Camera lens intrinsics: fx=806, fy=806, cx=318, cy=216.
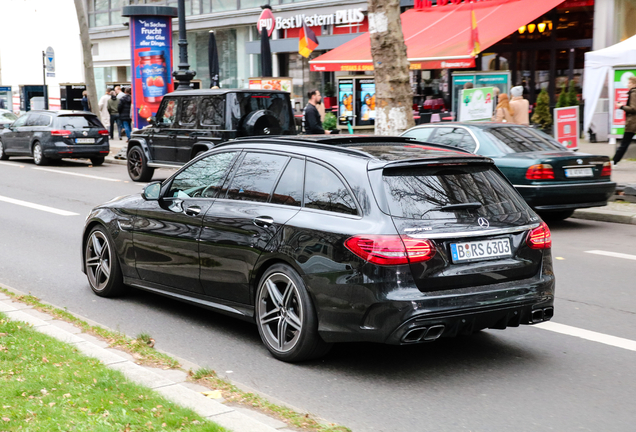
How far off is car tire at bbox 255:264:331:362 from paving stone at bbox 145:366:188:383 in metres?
0.78

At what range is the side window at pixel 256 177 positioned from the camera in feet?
19.0

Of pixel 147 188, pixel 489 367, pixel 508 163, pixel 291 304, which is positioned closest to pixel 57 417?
pixel 291 304

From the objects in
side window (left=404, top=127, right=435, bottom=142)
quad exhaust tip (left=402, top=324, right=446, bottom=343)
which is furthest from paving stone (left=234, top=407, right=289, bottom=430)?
side window (left=404, top=127, right=435, bottom=142)

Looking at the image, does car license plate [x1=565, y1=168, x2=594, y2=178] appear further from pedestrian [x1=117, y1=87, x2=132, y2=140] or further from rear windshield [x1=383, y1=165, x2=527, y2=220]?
pedestrian [x1=117, y1=87, x2=132, y2=140]

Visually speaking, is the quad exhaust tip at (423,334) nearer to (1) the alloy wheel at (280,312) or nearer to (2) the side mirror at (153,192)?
(1) the alloy wheel at (280,312)

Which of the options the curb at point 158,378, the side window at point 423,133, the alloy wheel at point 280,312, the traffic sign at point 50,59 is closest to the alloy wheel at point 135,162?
the side window at point 423,133

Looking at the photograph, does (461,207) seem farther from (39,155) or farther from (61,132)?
(39,155)

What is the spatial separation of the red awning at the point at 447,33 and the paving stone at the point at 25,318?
16.8m

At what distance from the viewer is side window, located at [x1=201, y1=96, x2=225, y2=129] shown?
15453 millimetres

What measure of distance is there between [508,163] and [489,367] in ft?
21.3

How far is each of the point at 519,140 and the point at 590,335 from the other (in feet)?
20.0

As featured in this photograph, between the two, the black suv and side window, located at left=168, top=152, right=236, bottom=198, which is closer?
side window, located at left=168, top=152, right=236, bottom=198

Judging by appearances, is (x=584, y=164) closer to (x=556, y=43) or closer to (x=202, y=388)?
(x=202, y=388)

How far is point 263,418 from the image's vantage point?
419cm
